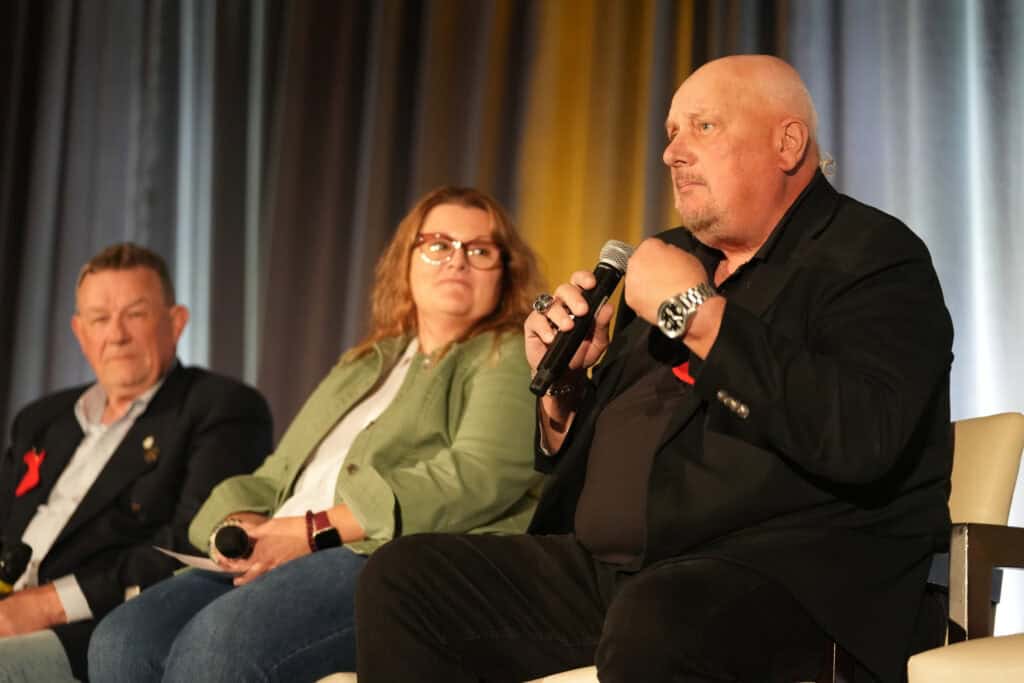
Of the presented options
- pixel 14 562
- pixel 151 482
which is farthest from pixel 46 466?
pixel 14 562

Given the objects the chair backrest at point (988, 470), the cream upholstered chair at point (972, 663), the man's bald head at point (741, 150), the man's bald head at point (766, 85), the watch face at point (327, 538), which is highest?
the man's bald head at point (766, 85)

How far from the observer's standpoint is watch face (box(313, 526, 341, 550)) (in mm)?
2395

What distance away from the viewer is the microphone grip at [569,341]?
1.79m

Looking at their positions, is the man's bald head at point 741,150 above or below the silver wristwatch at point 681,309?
above

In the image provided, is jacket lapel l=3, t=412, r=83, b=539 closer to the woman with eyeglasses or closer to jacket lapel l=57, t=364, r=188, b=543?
jacket lapel l=57, t=364, r=188, b=543

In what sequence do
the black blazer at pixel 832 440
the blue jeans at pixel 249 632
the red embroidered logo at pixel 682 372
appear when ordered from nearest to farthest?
the black blazer at pixel 832 440
the red embroidered logo at pixel 682 372
the blue jeans at pixel 249 632

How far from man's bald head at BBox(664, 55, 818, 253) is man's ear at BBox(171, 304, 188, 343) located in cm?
173

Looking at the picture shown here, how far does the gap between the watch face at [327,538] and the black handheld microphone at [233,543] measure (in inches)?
5.4

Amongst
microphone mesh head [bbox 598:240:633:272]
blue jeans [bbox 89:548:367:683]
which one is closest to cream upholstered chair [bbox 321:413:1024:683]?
blue jeans [bbox 89:548:367:683]

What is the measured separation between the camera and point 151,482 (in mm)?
2959

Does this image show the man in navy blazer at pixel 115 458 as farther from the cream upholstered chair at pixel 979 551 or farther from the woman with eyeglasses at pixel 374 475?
the cream upholstered chair at pixel 979 551

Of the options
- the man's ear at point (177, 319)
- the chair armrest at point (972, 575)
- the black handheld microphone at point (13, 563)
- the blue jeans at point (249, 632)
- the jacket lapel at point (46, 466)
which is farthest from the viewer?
the man's ear at point (177, 319)

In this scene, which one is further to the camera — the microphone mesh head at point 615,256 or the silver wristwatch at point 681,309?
the microphone mesh head at point 615,256

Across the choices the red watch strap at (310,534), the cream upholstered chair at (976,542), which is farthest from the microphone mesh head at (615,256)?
the red watch strap at (310,534)
